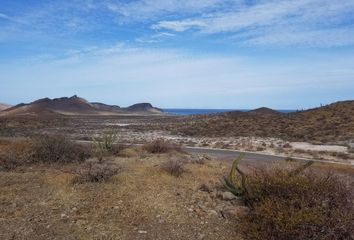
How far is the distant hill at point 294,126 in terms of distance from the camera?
42.9m

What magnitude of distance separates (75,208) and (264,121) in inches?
1950

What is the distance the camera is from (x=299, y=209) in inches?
288

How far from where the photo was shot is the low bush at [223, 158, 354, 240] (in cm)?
677

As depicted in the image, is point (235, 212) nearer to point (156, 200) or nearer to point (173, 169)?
point (156, 200)

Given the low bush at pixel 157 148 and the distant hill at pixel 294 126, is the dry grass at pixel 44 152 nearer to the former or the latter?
the low bush at pixel 157 148

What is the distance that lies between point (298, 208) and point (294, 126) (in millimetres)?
44756

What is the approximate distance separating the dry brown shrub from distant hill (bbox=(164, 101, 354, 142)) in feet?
106

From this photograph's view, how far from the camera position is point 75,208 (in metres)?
8.69

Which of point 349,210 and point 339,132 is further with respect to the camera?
point 339,132

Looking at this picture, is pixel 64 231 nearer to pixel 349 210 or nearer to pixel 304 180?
pixel 304 180

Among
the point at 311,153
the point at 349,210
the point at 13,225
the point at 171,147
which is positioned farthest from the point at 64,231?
the point at 311,153

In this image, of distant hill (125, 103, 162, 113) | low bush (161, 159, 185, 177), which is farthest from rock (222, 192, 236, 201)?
distant hill (125, 103, 162, 113)

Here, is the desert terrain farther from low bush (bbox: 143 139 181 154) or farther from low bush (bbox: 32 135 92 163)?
low bush (bbox: 143 139 181 154)

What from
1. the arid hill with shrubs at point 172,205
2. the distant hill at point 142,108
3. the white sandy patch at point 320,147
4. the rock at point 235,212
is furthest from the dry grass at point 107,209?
the distant hill at point 142,108
